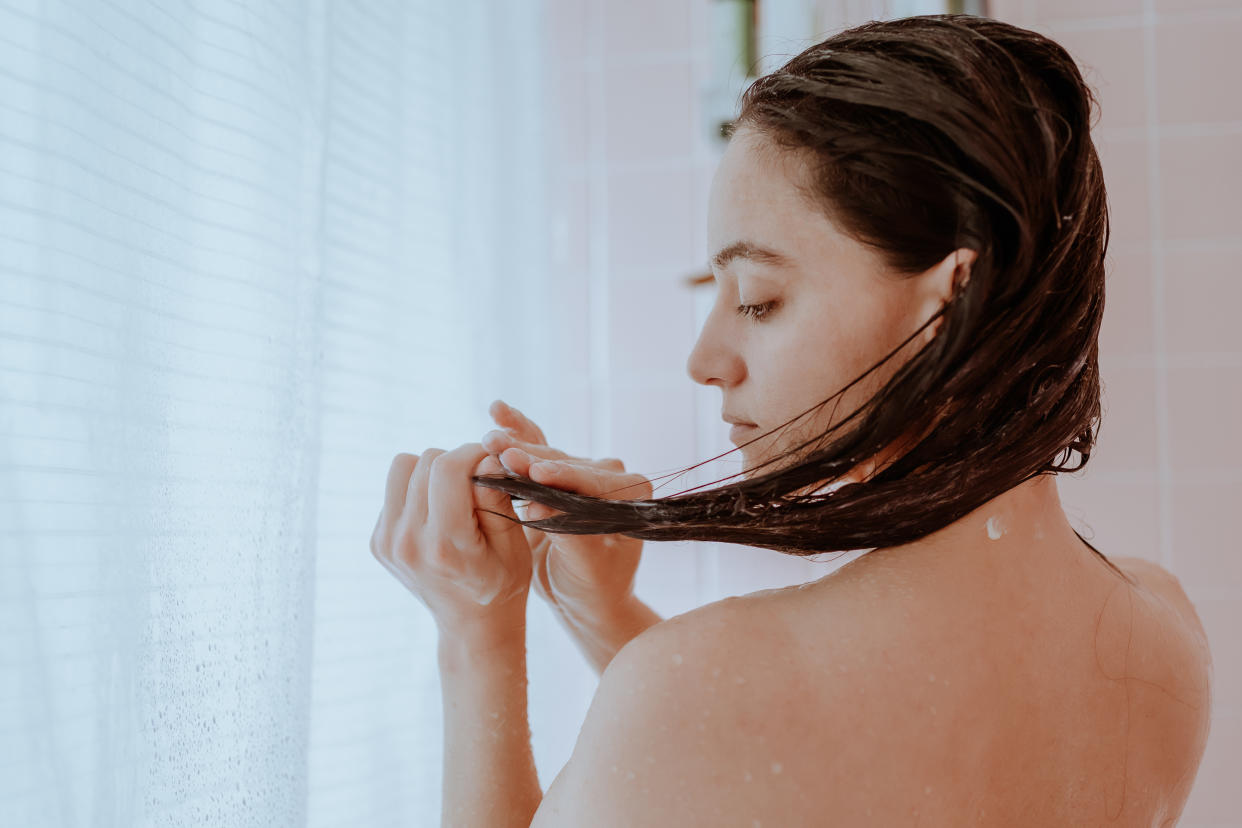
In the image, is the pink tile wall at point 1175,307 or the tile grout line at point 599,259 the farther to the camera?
the tile grout line at point 599,259

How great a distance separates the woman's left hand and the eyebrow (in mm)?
198

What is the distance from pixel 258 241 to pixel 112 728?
35 centimetres

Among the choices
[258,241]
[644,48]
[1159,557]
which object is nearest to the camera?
[258,241]

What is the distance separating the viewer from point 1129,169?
1454mm

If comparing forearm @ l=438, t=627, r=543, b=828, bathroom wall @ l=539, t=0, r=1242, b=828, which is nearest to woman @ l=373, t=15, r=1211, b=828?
forearm @ l=438, t=627, r=543, b=828

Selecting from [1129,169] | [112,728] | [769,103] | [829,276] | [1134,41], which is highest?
[1134,41]

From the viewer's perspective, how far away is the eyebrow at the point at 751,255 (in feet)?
1.97

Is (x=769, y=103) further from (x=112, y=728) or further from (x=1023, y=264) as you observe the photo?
(x=112, y=728)

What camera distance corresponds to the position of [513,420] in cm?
81

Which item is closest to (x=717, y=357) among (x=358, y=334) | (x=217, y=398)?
(x=217, y=398)

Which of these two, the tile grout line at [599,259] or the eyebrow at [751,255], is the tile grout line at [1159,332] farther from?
the eyebrow at [751,255]

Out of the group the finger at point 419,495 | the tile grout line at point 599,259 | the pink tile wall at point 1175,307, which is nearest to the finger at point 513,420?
the finger at point 419,495

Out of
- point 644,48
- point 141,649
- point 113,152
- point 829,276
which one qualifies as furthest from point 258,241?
point 644,48

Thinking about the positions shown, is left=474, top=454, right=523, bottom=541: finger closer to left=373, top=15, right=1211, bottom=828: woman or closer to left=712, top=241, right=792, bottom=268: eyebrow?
left=373, top=15, right=1211, bottom=828: woman
